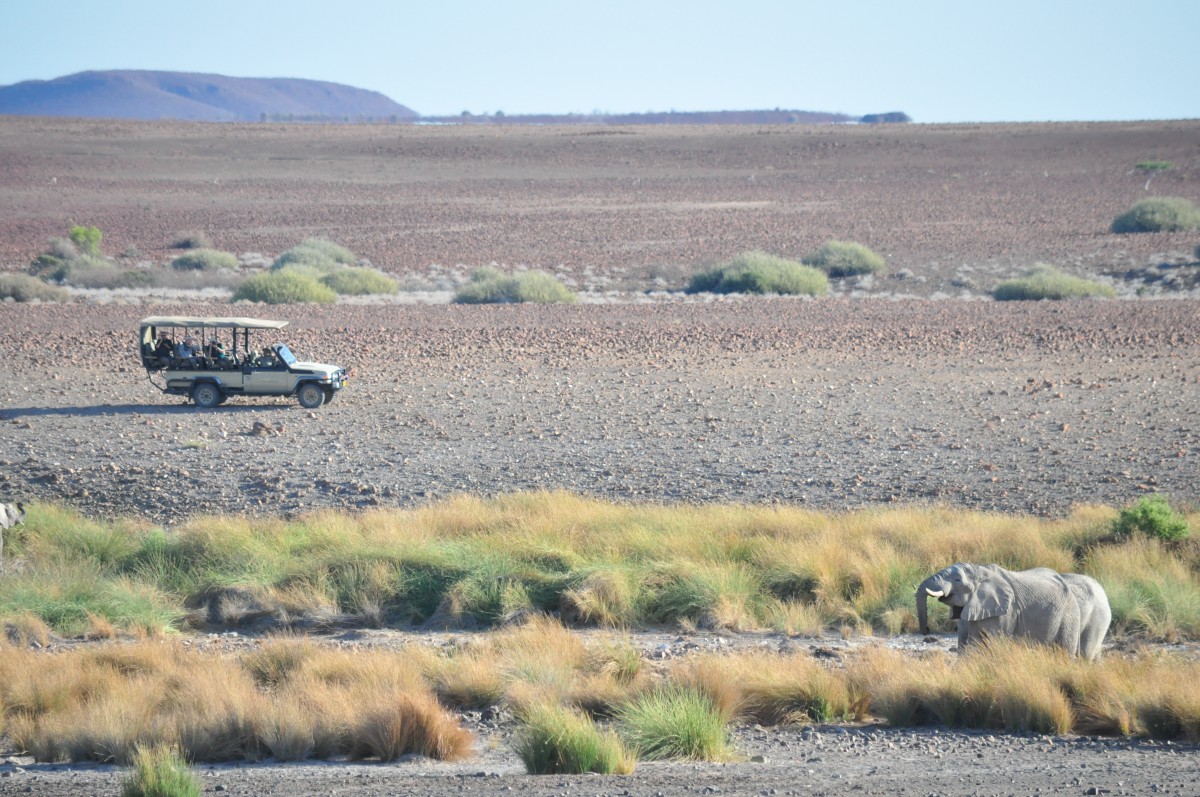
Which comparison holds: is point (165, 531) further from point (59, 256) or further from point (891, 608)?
point (59, 256)

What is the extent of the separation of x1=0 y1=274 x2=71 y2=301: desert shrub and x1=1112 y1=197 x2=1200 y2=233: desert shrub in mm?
33852

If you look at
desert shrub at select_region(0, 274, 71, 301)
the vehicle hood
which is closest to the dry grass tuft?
the vehicle hood

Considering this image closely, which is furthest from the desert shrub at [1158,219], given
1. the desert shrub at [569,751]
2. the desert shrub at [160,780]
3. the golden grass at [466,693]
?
the desert shrub at [160,780]

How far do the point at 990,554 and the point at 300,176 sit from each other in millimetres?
65986

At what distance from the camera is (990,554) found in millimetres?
12234

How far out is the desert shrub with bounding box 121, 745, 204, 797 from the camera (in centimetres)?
685

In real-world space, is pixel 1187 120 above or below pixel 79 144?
above

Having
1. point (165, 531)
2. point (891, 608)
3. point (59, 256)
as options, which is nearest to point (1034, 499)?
point (891, 608)

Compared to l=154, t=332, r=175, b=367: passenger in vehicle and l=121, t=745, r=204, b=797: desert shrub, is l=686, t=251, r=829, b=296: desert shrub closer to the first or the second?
l=154, t=332, r=175, b=367: passenger in vehicle

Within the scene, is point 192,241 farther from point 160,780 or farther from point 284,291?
point 160,780

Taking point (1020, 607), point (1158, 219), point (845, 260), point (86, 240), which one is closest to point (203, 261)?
point (86, 240)

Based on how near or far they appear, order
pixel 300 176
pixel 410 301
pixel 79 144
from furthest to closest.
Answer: pixel 79 144 < pixel 300 176 < pixel 410 301

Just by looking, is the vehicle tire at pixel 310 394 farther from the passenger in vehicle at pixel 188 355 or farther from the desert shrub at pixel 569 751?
the desert shrub at pixel 569 751

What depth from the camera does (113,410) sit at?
60.3 feet
